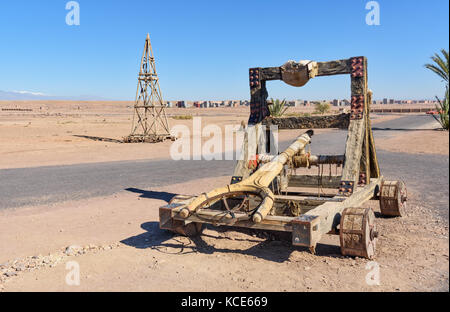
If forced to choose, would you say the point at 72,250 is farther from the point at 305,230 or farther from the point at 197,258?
the point at 305,230

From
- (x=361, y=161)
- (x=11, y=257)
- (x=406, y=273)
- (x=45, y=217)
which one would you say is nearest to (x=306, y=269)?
(x=406, y=273)

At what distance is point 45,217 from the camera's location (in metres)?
7.09

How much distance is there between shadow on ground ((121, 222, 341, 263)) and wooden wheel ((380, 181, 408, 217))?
1.87 m

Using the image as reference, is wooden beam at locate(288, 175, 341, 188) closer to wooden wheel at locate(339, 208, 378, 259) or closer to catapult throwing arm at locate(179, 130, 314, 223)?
catapult throwing arm at locate(179, 130, 314, 223)

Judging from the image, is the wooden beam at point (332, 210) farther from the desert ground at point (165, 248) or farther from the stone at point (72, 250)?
the stone at point (72, 250)

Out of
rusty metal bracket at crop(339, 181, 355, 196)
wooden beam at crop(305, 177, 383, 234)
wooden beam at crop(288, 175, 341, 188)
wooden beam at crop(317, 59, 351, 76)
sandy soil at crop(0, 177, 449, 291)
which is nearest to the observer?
sandy soil at crop(0, 177, 449, 291)

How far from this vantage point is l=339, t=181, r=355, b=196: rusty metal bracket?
5.62 m

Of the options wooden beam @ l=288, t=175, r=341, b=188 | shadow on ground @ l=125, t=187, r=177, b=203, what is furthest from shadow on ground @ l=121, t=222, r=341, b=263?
shadow on ground @ l=125, t=187, r=177, b=203

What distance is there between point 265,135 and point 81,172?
286 inches

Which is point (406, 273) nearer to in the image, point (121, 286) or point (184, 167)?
point (121, 286)

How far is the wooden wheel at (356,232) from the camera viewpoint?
180 inches

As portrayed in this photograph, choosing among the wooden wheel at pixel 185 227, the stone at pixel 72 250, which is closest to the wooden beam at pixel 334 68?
the wooden wheel at pixel 185 227

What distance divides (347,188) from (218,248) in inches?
78.0

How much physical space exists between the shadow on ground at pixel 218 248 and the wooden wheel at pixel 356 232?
0.33m
